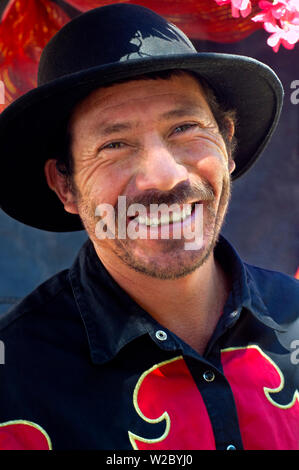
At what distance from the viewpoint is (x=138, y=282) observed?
1829 millimetres

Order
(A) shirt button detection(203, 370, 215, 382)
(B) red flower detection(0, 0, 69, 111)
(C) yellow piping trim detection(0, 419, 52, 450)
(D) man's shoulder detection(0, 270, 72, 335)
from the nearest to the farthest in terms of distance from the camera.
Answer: (C) yellow piping trim detection(0, 419, 52, 450) < (A) shirt button detection(203, 370, 215, 382) < (D) man's shoulder detection(0, 270, 72, 335) < (B) red flower detection(0, 0, 69, 111)

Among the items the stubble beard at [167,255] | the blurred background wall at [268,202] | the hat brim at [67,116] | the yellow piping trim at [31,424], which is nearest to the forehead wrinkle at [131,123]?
the hat brim at [67,116]

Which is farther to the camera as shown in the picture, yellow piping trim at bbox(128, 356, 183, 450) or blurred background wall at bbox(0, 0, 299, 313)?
blurred background wall at bbox(0, 0, 299, 313)

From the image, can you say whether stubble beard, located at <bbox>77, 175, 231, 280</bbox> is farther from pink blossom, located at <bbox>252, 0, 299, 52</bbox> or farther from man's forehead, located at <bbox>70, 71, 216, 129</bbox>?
pink blossom, located at <bbox>252, 0, 299, 52</bbox>

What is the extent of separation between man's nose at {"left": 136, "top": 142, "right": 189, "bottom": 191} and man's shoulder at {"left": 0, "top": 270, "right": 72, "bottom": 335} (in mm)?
464

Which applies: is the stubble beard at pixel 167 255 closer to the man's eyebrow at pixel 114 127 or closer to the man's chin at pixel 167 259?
the man's chin at pixel 167 259

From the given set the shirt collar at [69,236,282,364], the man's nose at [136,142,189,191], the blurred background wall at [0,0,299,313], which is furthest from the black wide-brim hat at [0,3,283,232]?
the blurred background wall at [0,0,299,313]

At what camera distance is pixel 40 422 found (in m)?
1.56

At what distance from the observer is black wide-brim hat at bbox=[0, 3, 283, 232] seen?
5.30 feet

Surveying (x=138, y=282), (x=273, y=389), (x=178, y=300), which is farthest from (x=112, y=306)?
(x=273, y=389)

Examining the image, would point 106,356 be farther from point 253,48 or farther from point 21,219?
point 253,48

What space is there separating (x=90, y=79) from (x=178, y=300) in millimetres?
745

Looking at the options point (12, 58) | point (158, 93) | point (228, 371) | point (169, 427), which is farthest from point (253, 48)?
point (169, 427)

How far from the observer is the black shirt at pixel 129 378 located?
158 cm
